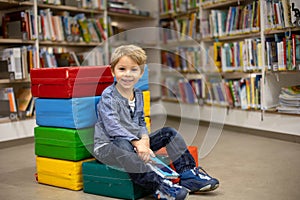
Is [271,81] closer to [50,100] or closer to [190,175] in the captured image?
[190,175]

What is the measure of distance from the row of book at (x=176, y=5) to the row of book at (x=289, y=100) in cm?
161

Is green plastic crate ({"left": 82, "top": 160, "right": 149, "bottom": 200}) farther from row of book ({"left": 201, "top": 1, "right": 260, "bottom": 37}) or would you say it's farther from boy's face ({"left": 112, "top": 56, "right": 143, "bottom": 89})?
row of book ({"left": 201, "top": 1, "right": 260, "bottom": 37})

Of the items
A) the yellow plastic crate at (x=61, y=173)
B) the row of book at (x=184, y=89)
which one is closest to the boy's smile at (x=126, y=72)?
the yellow plastic crate at (x=61, y=173)

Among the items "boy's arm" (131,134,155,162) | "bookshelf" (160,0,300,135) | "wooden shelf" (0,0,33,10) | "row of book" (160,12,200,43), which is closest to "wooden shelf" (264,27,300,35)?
"bookshelf" (160,0,300,135)

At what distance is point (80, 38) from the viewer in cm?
443

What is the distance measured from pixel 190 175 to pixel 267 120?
1826 millimetres

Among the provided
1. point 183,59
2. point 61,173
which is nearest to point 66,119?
point 61,173

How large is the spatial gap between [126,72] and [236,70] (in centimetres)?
223

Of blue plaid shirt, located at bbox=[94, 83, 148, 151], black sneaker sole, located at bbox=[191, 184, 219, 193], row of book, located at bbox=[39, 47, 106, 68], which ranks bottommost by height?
black sneaker sole, located at bbox=[191, 184, 219, 193]

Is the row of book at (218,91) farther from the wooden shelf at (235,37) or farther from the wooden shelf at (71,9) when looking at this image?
the wooden shelf at (71,9)

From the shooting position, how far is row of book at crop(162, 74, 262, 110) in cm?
385

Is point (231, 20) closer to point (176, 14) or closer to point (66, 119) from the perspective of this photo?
point (176, 14)

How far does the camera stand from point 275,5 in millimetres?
3520

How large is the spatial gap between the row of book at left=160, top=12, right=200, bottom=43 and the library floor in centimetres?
157
